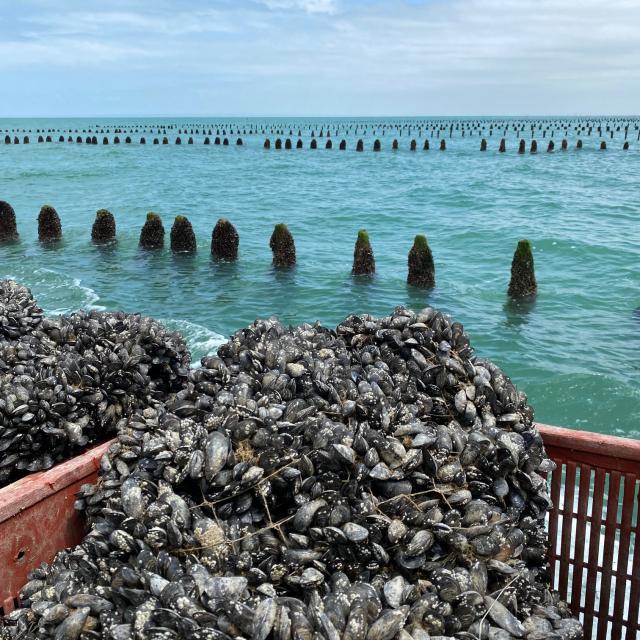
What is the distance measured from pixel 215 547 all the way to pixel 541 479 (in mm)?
1915

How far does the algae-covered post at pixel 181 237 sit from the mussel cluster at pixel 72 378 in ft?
57.0

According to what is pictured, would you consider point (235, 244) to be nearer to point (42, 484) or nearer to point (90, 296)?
point (90, 296)

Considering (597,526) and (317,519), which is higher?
(317,519)

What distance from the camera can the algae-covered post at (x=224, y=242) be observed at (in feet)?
75.0

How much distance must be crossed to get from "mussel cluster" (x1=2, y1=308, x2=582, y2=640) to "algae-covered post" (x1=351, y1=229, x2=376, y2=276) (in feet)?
53.6

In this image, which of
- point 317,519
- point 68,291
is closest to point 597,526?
point 317,519

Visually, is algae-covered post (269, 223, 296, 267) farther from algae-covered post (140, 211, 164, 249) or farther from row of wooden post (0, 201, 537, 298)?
algae-covered post (140, 211, 164, 249)

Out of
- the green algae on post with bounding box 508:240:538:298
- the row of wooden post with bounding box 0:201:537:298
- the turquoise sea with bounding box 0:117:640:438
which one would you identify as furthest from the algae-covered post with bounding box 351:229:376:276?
the green algae on post with bounding box 508:240:538:298

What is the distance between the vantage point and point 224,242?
22.9m

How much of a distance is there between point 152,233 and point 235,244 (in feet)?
11.6

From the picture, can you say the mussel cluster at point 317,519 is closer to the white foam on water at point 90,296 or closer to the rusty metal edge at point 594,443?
the rusty metal edge at point 594,443

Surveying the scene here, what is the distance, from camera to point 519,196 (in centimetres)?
3738

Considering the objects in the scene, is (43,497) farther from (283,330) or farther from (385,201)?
(385,201)

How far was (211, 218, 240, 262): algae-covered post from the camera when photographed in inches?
901
